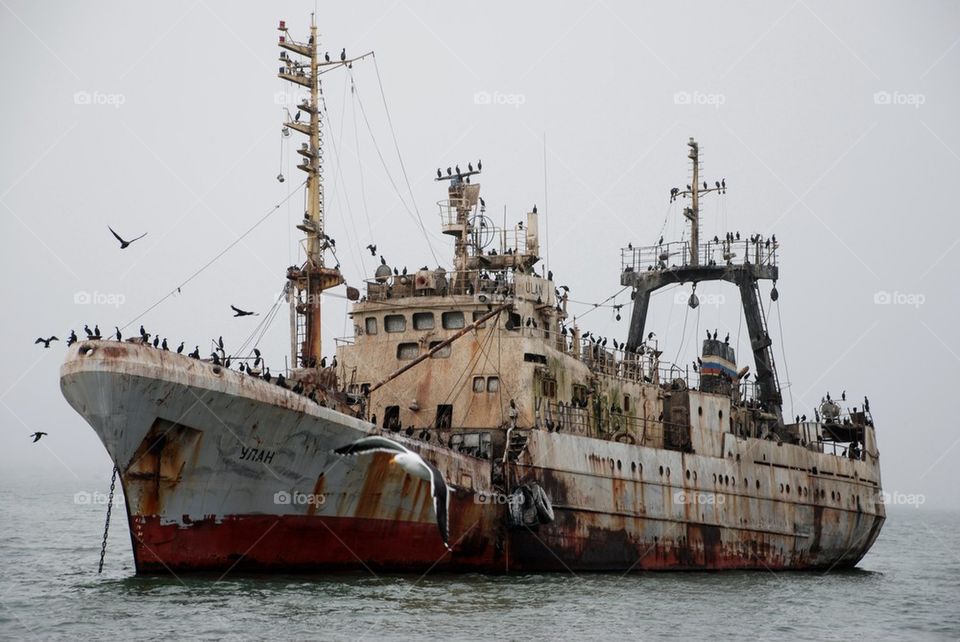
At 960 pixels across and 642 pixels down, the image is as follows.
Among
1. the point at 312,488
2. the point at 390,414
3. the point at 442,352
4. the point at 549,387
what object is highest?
the point at 442,352

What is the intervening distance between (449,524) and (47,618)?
30.6ft

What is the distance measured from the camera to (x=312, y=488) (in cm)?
2908

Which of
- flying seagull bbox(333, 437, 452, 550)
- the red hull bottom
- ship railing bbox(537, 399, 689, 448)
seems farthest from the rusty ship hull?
flying seagull bbox(333, 437, 452, 550)

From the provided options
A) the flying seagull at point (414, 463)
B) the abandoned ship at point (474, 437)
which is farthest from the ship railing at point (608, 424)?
the flying seagull at point (414, 463)

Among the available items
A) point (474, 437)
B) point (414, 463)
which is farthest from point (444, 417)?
point (414, 463)

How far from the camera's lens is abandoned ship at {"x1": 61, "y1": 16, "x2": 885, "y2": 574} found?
27.8m

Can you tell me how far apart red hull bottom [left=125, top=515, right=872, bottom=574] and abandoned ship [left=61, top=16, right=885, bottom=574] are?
0.14ft

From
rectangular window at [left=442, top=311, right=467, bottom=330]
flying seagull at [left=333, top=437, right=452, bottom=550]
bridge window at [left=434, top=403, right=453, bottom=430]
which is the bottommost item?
flying seagull at [left=333, top=437, right=452, bottom=550]

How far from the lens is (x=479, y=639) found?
23.9 meters

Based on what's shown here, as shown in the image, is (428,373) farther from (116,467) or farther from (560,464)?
(116,467)

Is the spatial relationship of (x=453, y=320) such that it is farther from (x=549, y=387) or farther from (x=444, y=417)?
(x=549, y=387)

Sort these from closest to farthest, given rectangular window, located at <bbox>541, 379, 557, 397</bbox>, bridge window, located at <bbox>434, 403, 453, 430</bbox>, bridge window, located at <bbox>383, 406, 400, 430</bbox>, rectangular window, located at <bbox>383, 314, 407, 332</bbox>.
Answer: bridge window, located at <bbox>434, 403, 453, 430</bbox>
bridge window, located at <bbox>383, 406, 400, 430</bbox>
rectangular window, located at <bbox>541, 379, 557, 397</bbox>
rectangular window, located at <bbox>383, 314, 407, 332</bbox>

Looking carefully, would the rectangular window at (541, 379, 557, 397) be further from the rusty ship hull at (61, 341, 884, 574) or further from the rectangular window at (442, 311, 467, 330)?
the rectangular window at (442, 311, 467, 330)

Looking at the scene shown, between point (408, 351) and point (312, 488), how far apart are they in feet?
21.7
